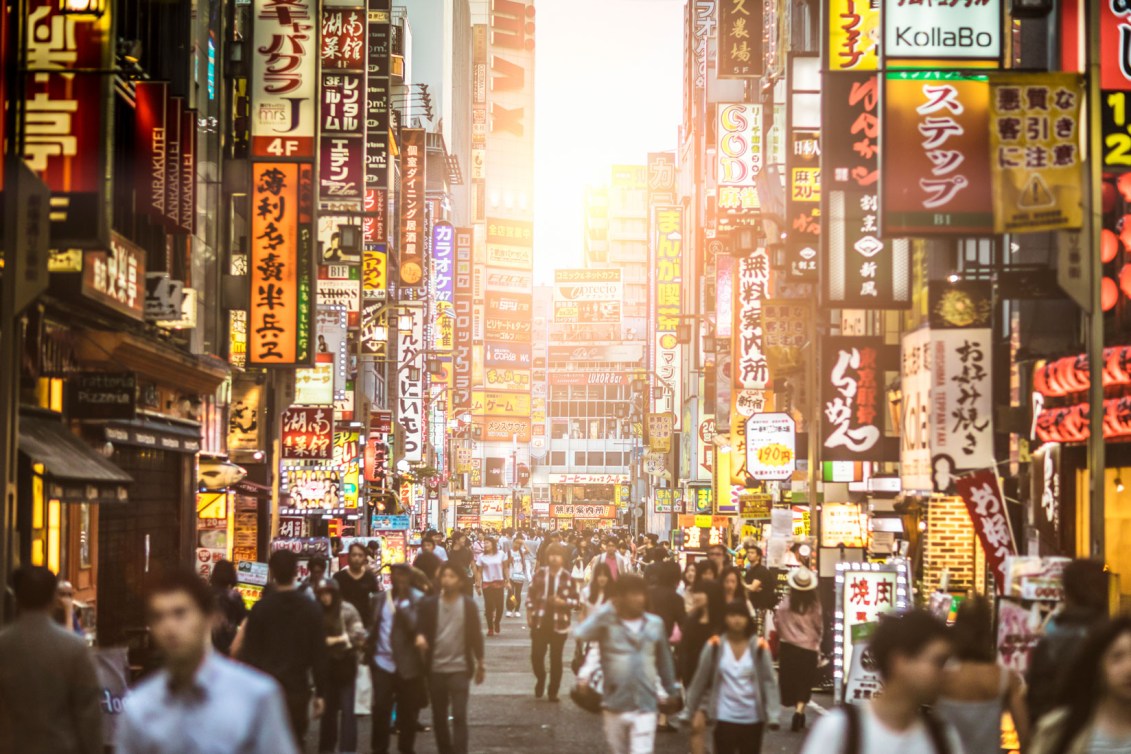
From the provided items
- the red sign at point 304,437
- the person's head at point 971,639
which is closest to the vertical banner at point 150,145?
the red sign at point 304,437

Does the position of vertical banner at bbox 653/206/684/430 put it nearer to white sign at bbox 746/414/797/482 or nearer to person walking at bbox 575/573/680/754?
white sign at bbox 746/414/797/482

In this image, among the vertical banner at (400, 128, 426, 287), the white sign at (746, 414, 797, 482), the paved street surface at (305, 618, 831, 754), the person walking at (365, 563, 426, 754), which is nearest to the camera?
the person walking at (365, 563, 426, 754)

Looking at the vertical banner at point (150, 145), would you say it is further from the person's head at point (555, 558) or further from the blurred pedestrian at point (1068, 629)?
the blurred pedestrian at point (1068, 629)

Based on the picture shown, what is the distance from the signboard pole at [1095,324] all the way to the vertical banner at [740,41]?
39.2 meters

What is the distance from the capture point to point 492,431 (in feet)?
386

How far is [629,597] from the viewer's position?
11977 mm

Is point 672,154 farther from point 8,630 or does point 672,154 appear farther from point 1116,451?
point 8,630

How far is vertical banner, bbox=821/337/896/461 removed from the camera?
2495 cm

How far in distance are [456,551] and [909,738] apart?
2386 centimetres

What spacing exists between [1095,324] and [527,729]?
25.4ft

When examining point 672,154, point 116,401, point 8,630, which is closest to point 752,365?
point 116,401

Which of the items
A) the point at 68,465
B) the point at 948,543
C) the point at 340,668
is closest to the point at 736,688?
the point at 340,668

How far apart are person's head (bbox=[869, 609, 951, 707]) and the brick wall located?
66.9ft

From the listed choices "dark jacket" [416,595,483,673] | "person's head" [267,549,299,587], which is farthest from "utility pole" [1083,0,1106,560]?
"person's head" [267,549,299,587]
